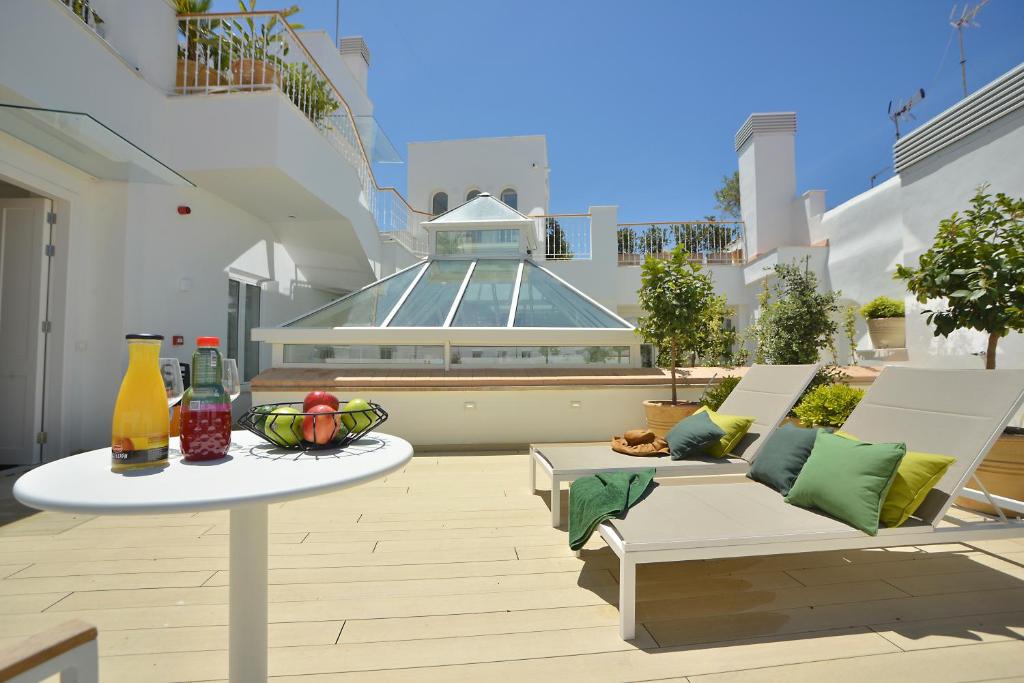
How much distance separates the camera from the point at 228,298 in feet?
21.3

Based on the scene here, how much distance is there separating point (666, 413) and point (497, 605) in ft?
10.6

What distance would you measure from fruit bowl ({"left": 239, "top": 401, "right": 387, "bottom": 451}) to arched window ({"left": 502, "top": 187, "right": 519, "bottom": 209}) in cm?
1340

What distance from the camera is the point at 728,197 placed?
78.4 ft

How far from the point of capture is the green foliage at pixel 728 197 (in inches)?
936

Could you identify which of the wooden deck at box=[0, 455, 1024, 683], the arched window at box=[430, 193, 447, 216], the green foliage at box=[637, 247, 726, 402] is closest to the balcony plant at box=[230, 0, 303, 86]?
the green foliage at box=[637, 247, 726, 402]

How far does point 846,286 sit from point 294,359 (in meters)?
9.05

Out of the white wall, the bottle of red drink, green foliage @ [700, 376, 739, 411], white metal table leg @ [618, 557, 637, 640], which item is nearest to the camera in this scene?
the bottle of red drink

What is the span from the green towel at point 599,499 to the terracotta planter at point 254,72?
5.50m

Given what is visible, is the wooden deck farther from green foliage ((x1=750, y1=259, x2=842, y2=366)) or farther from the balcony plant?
the balcony plant

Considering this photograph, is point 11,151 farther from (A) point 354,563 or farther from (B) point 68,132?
(A) point 354,563

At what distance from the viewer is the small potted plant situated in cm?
694

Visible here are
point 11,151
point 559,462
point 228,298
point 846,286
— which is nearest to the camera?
point 559,462

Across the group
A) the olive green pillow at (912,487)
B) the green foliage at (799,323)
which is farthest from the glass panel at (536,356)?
the olive green pillow at (912,487)

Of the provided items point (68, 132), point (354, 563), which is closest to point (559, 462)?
point (354, 563)
